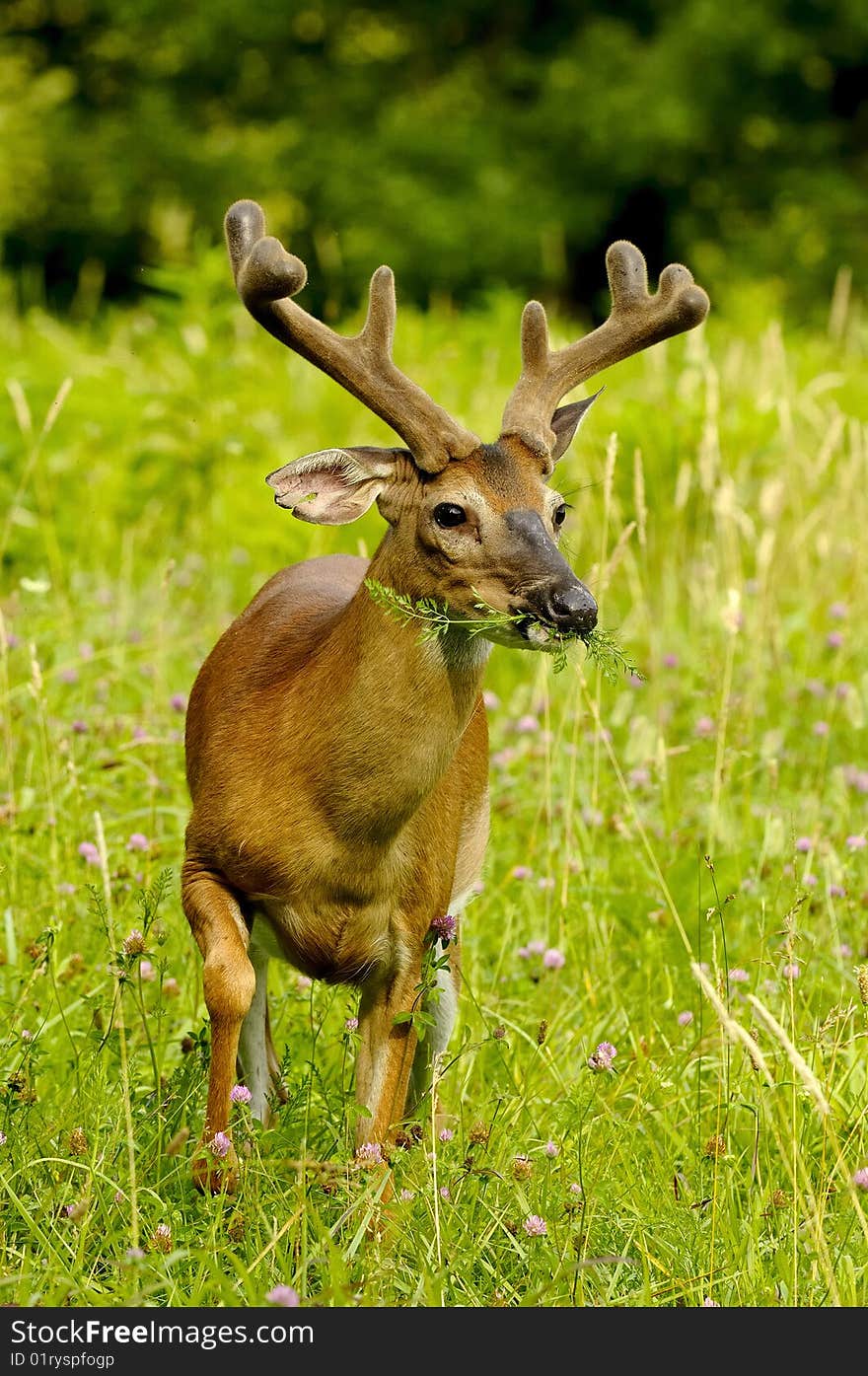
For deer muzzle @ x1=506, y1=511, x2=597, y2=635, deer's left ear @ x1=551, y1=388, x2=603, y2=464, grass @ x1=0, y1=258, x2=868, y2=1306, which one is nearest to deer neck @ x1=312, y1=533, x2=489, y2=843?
deer muzzle @ x1=506, y1=511, x2=597, y2=635

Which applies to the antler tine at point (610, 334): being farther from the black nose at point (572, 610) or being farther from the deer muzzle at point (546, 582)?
the black nose at point (572, 610)

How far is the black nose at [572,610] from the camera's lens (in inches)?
117

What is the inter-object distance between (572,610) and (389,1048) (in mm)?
905

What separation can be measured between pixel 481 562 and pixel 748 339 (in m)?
8.37

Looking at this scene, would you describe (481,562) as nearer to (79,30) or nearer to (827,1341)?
(827,1341)

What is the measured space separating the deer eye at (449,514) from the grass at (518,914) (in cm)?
73

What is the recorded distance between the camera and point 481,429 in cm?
790

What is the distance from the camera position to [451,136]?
18.0m

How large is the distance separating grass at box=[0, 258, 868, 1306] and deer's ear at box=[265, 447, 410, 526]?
0.68 m

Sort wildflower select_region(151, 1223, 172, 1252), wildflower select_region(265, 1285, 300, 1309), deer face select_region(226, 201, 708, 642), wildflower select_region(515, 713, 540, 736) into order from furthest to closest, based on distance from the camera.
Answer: wildflower select_region(515, 713, 540, 736) → deer face select_region(226, 201, 708, 642) → wildflower select_region(151, 1223, 172, 1252) → wildflower select_region(265, 1285, 300, 1309)

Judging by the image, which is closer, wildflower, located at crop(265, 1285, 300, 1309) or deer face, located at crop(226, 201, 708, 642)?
wildflower, located at crop(265, 1285, 300, 1309)

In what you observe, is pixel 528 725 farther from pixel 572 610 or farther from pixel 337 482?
pixel 572 610

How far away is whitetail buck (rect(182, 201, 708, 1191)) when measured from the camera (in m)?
3.16

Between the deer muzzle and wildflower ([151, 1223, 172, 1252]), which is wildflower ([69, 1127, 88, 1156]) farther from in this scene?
the deer muzzle
